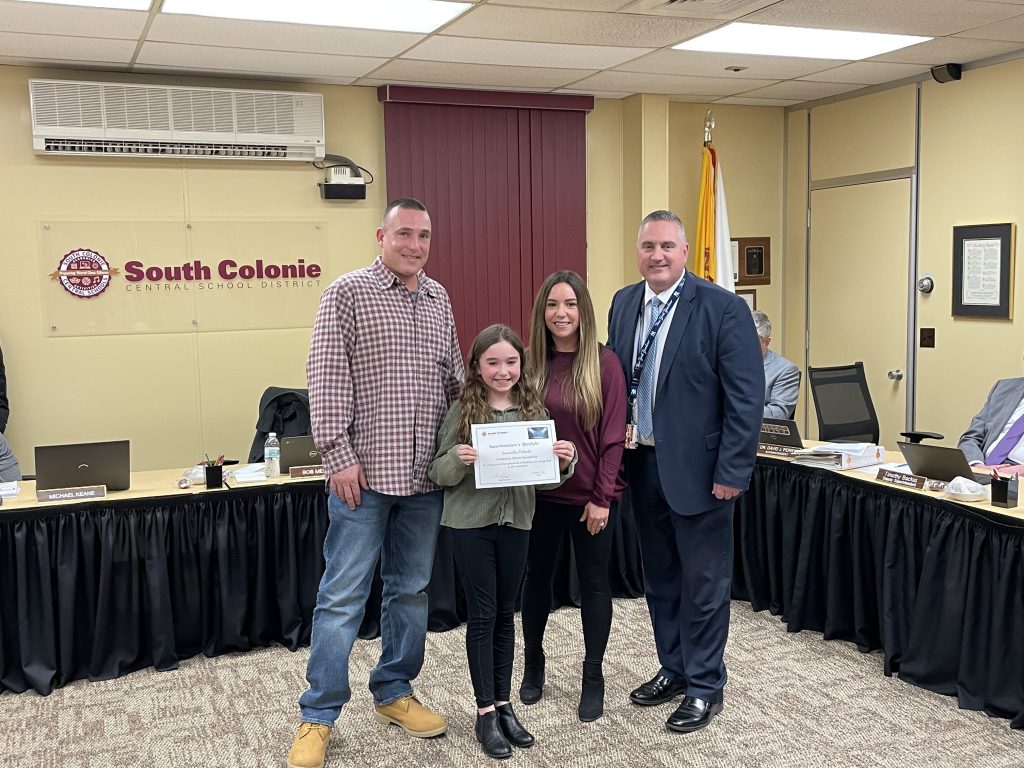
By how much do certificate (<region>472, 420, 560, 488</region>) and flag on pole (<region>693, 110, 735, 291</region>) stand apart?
3794mm

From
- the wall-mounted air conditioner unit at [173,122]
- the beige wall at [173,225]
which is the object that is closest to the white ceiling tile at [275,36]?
the wall-mounted air conditioner unit at [173,122]

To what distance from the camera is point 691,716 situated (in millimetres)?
3189

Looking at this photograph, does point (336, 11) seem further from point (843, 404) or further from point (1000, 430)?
point (1000, 430)

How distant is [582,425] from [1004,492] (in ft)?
4.80

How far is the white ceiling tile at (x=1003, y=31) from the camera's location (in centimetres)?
454

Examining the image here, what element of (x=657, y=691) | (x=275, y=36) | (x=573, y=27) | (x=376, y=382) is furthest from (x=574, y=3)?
(x=657, y=691)

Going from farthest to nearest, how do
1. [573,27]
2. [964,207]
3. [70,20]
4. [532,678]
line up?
[964,207]
[573,27]
[70,20]
[532,678]

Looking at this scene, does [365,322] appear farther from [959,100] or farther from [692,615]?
[959,100]

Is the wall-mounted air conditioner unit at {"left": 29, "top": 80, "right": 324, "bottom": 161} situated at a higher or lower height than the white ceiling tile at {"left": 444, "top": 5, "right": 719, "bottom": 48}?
lower

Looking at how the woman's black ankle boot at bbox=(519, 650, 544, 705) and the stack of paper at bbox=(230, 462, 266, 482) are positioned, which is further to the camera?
the stack of paper at bbox=(230, 462, 266, 482)

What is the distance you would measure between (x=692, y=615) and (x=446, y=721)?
2.94 feet

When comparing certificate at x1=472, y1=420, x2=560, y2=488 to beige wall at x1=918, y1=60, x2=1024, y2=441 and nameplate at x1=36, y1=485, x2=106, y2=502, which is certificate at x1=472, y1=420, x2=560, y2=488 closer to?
nameplate at x1=36, y1=485, x2=106, y2=502

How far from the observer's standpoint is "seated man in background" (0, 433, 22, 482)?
450 cm

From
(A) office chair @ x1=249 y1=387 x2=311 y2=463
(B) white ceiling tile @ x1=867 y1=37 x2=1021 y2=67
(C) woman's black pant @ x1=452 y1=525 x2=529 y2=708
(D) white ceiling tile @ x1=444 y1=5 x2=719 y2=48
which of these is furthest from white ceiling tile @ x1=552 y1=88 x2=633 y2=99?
(C) woman's black pant @ x1=452 y1=525 x2=529 y2=708
